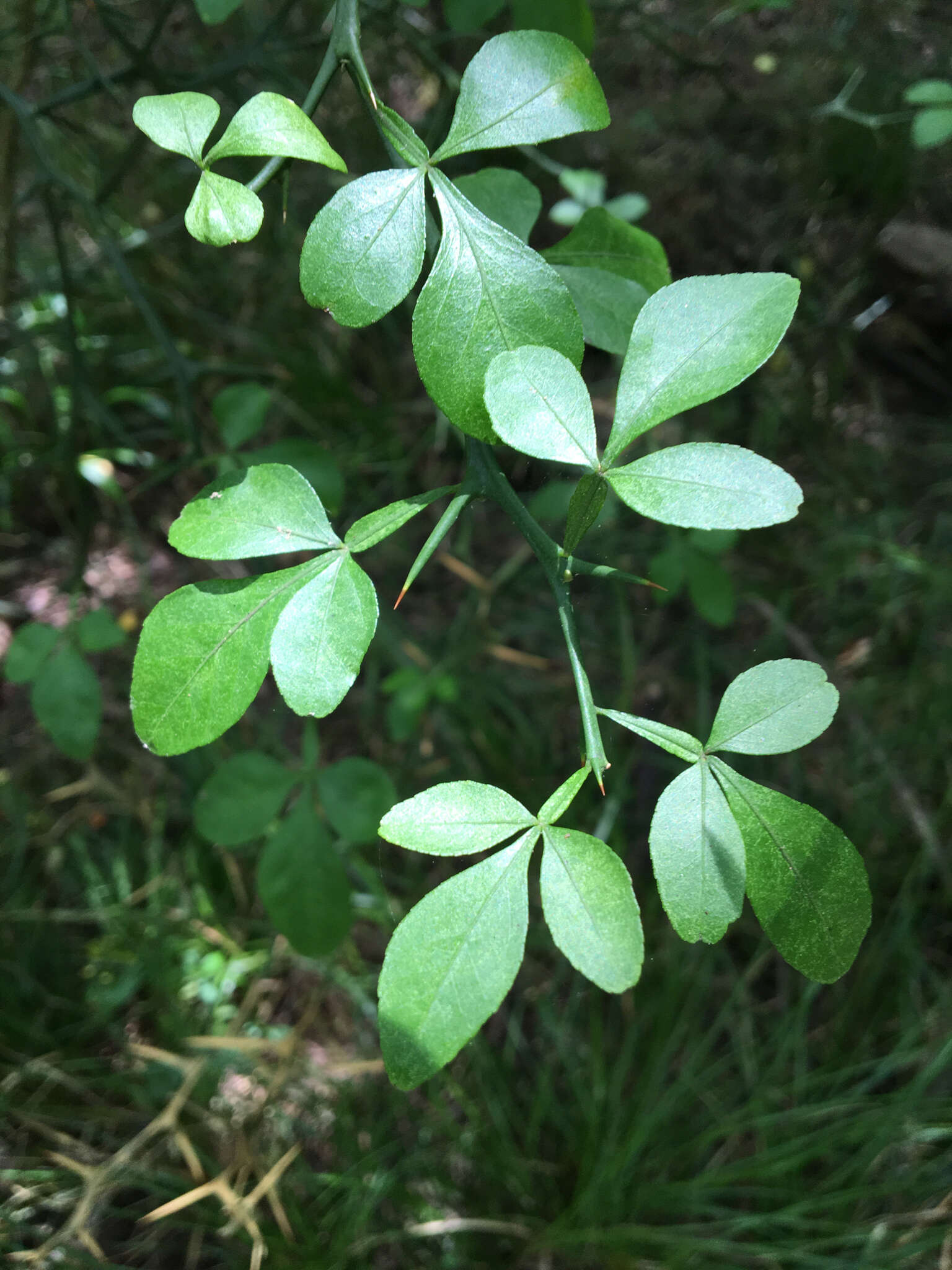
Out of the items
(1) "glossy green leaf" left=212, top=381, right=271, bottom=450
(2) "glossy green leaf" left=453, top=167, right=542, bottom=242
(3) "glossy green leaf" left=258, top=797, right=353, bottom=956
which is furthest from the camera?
(1) "glossy green leaf" left=212, top=381, right=271, bottom=450

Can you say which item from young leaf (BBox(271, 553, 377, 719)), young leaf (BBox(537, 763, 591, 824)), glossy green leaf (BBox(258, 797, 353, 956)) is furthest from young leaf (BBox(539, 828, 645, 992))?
glossy green leaf (BBox(258, 797, 353, 956))

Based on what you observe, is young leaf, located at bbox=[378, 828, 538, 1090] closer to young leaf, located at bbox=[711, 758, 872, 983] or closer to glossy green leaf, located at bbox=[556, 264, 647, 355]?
young leaf, located at bbox=[711, 758, 872, 983]

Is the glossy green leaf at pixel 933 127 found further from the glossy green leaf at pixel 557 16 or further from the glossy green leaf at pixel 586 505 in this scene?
the glossy green leaf at pixel 586 505

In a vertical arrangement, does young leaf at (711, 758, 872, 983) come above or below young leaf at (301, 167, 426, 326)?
below

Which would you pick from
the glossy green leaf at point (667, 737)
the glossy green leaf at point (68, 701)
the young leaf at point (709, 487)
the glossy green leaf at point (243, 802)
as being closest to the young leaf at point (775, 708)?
the glossy green leaf at point (667, 737)

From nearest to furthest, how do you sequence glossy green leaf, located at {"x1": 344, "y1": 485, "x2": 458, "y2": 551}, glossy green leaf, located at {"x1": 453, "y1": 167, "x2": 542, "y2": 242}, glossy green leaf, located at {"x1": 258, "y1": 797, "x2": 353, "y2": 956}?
glossy green leaf, located at {"x1": 344, "y1": 485, "x2": 458, "y2": 551} → glossy green leaf, located at {"x1": 453, "y1": 167, "x2": 542, "y2": 242} → glossy green leaf, located at {"x1": 258, "y1": 797, "x2": 353, "y2": 956}
